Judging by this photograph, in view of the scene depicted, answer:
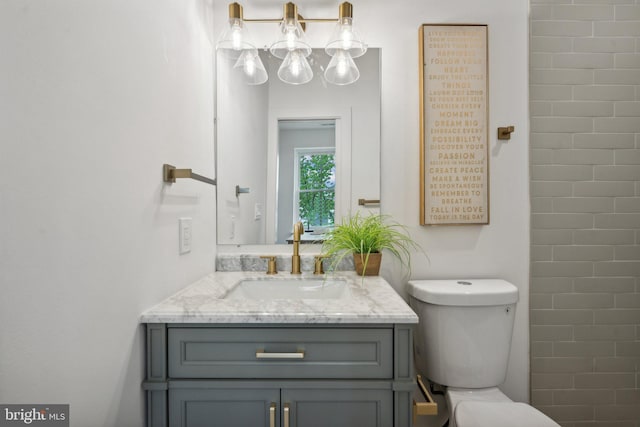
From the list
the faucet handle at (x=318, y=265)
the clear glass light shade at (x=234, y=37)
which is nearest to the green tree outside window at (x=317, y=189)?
the faucet handle at (x=318, y=265)

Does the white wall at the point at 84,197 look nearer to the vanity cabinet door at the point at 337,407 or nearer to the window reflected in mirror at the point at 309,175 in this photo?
the vanity cabinet door at the point at 337,407

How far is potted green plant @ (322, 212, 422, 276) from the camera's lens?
1.37 metres

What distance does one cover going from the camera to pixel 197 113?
1.27 metres

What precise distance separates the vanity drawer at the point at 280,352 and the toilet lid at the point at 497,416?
41cm

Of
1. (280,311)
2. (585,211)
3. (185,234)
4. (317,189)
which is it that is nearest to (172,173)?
(185,234)

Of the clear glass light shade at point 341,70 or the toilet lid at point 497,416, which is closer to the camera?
the toilet lid at point 497,416

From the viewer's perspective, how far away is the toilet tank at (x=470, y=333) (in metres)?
1.25

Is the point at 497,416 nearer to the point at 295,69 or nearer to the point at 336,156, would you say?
the point at 336,156

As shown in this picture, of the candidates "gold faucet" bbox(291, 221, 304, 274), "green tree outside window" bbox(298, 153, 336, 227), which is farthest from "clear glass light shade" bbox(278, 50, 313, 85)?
"gold faucet" bbox(291, 221, 304, 274)

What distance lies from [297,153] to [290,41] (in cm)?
47

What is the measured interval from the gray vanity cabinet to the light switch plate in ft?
1.04

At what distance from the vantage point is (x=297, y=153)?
1482mm

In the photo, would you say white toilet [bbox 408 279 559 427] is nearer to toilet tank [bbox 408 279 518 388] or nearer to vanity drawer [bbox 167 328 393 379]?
toilet tank [bbox 408 279 518 388]
